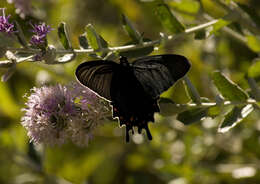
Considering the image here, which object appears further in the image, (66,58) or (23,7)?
(66,58)

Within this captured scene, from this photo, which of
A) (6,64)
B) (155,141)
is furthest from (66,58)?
(155,141)

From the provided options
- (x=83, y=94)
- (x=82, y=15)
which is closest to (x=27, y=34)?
(x=83, y=94)

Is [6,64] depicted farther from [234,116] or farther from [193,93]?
[234,116]

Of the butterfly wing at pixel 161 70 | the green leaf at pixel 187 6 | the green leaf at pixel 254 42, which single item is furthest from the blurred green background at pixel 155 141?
the butterfly wing at pixel 161 70

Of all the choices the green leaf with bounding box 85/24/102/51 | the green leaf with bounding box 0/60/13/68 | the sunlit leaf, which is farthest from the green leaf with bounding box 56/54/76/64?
the green leaf with bounding box 0/60/13/68

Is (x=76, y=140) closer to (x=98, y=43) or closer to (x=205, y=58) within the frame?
(x=98, y=43)

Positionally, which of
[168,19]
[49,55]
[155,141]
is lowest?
[155,141]

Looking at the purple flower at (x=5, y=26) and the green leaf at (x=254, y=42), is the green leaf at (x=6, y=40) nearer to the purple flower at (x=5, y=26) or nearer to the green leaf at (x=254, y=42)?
the purple flower at (x=5, y=26)
